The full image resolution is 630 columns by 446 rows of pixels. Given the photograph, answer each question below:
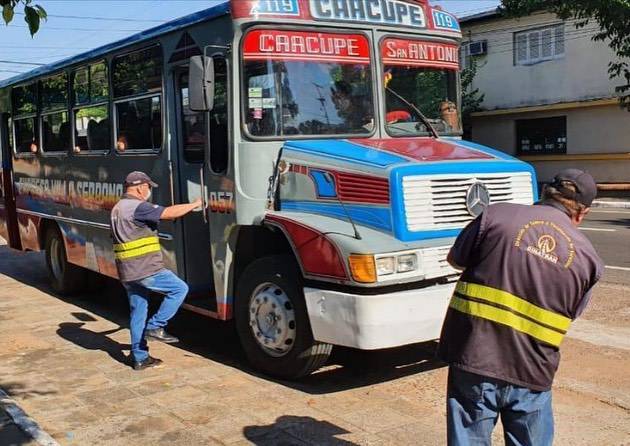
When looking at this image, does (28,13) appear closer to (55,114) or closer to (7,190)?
(55,114)

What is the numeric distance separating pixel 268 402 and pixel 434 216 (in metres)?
1.78

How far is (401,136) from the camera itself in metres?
6.19

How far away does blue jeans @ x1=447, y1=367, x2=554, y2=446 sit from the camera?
3031 mm

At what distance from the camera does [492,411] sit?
308 cm

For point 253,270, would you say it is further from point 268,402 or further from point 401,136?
point 401,136

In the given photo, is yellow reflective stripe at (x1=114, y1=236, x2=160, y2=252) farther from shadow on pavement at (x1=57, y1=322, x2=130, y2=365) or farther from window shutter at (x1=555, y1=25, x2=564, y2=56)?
window shutter at (x1=555, y1=25, x2=564, y2=56)

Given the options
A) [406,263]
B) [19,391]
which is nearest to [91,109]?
[19,391]

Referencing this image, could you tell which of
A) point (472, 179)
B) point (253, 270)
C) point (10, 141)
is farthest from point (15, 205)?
point (472, 179)

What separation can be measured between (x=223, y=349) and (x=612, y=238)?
351 inches

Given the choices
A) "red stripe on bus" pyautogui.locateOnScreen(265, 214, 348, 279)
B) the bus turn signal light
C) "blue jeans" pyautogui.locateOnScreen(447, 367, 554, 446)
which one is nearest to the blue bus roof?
→ "red stripe on bus" pyautogui.locateOnScreen(265, 214, 348, 279)

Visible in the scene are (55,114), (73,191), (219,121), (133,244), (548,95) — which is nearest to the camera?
(219,121)

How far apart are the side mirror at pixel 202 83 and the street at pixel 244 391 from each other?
2.17m

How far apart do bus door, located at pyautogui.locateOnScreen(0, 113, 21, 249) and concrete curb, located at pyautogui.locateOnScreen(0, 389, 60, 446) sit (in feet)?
20.6

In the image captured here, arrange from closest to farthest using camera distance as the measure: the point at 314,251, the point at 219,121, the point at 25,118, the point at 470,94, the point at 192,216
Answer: the point at 314,251 → the point at 219,121 → the point at 192,216 → the point at 25,118 → the point at 470,94
